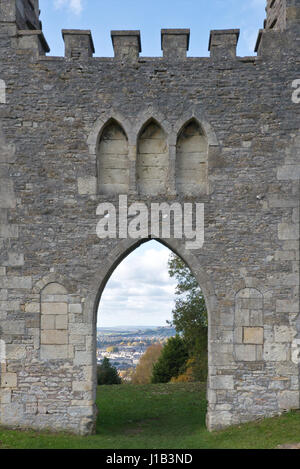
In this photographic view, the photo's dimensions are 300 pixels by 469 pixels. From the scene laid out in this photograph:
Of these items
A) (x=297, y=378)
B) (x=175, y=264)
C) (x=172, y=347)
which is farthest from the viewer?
(x=172, y=347)

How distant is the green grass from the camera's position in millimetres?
6977

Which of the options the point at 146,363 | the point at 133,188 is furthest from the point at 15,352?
the point at 146,363

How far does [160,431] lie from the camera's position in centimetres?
842

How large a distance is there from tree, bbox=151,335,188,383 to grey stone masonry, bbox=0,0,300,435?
41.0ft

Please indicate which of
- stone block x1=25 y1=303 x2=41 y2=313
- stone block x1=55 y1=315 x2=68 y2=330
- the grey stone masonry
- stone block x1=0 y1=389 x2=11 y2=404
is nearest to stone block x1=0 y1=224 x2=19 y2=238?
the grey stone masonry

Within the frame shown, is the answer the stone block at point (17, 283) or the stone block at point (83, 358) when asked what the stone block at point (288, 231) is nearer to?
the stone block at point (83, 358)

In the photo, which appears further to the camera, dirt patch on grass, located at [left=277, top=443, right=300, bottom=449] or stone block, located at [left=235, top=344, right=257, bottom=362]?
stone block, located at [left=235, top=344, right=257, bottom=362]

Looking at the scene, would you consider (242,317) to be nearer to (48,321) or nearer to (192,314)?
(48,321)

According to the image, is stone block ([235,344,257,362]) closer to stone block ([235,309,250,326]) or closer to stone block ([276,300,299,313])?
stone block ([235,309,250,326])

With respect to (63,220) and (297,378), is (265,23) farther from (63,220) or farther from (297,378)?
(297,378)

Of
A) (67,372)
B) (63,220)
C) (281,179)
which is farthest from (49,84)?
(67,372)

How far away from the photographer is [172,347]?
68.2ft

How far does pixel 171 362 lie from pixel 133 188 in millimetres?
14156

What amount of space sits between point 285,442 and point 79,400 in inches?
137
